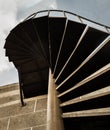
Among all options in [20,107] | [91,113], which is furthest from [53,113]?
[20,107]

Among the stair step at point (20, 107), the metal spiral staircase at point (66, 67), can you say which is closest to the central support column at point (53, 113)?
the metal spiral staircase at point (66, 67)

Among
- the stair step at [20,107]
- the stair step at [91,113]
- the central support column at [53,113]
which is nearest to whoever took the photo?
the stair step at [91,113]

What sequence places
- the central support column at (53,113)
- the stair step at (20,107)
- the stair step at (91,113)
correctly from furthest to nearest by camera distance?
1. the stair step at (20,107)
2. the central support column at (53,113)
3. the stair step at (91,113)

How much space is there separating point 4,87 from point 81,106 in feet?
10.1

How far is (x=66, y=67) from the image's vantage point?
425 cm

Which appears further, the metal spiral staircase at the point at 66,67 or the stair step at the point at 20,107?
the stair step at the point at 20,107

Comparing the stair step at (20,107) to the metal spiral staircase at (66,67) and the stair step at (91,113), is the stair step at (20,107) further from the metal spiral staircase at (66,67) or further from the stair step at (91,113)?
the stair step at (91,113)

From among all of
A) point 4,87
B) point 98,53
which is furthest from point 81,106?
point 4,87

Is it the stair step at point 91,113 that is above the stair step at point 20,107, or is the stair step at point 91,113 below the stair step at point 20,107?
below

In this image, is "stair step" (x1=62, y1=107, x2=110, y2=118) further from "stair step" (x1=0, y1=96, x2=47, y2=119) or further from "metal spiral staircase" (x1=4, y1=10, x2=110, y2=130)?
"stair step" (x1=0, y1=96, x2=47, y2=119)

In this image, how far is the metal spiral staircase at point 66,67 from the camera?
355 cm

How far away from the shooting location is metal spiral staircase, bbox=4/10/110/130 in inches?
140

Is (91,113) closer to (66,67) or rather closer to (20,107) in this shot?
(66,67)

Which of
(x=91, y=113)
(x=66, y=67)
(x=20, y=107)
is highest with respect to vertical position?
(x=66, y=67)
